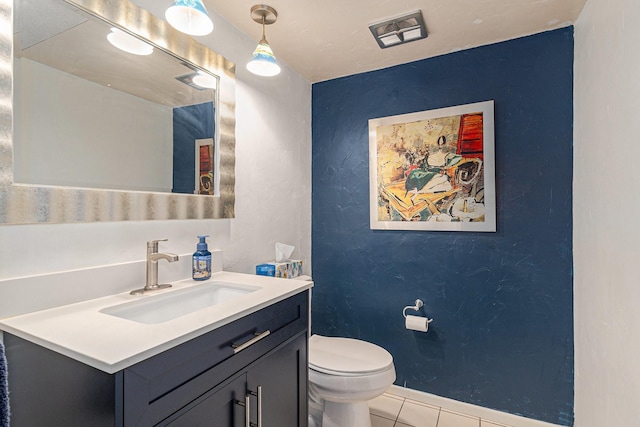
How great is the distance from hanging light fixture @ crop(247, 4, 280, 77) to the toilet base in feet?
5.37

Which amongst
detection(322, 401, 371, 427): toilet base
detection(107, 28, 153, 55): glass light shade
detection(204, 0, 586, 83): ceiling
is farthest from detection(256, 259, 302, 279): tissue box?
→ detection(204, 0, 586, 83): ceiling

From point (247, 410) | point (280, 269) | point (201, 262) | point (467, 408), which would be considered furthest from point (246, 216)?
point (467, 408)

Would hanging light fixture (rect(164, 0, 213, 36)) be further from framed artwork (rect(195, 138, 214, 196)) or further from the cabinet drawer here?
the cabinet drawer

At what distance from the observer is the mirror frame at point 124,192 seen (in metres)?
0.92

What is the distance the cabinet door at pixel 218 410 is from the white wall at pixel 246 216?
1.94 ft

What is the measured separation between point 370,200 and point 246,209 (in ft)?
2.79

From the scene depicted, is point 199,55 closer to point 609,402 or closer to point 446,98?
point 446,98

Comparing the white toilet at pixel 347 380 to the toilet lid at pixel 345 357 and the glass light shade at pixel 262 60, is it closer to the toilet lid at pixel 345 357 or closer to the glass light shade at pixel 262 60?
the toilet lid at pixel 345 357

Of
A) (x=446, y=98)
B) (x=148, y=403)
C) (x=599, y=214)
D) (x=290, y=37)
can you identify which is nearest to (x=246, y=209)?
(x=290, y=37)

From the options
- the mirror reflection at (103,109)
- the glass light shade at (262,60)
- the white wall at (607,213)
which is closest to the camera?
the mirror reflection at (103,109)

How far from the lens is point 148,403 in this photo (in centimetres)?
73

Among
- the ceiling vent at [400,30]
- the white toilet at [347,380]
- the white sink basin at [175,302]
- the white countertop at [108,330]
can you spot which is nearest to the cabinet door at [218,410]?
the white countertop at [108,330]

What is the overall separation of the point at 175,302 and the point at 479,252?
1630 millimetres

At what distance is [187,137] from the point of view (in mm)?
1480
